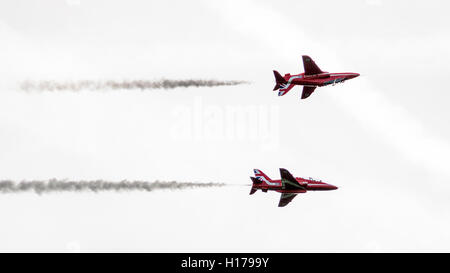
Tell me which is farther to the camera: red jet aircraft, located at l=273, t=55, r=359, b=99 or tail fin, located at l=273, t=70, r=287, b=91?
red jet aircraft, located at l=273, t=55, r=359, b=99

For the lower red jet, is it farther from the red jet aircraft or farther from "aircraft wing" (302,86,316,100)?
"aircraft wing" (302,86,316,100)

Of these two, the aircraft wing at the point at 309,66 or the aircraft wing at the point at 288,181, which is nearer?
the aircraft wing at the point at 288,181

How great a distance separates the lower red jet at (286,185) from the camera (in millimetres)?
126625

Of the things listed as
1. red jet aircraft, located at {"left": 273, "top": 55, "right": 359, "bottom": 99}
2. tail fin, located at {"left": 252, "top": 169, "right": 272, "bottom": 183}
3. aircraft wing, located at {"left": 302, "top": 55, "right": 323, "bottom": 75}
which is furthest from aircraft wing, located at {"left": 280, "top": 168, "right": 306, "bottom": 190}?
aircraft wing, located at {"left": 302, "top": 55, "right": 323, "bottom": 75}

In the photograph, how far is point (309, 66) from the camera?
423 ft

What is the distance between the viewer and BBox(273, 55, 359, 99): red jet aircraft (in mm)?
128750

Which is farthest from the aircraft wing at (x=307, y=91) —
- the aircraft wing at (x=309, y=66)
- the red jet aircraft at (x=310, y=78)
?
the aircraft wing at (x=309, y=66)

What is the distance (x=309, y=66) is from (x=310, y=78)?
57.9 inches

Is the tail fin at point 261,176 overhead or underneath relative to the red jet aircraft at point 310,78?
underneath

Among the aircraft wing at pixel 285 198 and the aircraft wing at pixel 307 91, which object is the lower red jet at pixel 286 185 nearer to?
the aircraft wing at pixel 285 198
